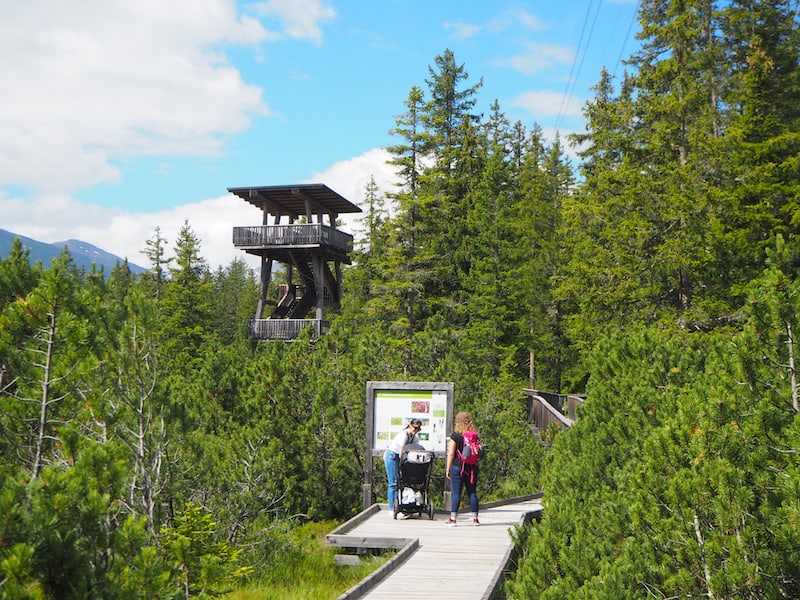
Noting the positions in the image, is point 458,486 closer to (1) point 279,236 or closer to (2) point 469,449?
(2) point 469,449

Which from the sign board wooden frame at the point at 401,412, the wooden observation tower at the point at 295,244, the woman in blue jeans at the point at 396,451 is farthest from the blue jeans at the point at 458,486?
the wooden observation tower at the point at 295,244

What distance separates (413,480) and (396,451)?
1.76ft

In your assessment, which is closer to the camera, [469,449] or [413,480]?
[469,449]

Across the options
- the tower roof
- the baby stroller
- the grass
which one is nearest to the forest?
the grass

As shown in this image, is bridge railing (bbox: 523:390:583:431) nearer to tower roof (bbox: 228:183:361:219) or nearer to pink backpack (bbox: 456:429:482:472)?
pink backpack (bbox: 456:429:482:472)

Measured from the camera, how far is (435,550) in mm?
9648

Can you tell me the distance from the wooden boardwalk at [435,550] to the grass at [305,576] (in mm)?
358

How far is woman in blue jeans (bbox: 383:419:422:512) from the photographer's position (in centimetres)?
1149

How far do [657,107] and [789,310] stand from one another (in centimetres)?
2050

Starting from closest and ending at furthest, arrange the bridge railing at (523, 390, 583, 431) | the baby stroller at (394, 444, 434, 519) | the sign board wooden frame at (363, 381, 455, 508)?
the baby stroller at (394, 444, 434, 519) → the sign board wooden frame at (363, 381, 455, 508) → the bridge railing at (523, 390, 583, 431)

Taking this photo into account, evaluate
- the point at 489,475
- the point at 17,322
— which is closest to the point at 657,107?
the point at 489,475

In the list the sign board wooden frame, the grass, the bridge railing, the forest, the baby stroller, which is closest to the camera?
the forest

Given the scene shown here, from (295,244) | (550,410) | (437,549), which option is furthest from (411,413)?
(295,244)

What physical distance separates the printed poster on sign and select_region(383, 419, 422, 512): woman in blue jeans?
51 cm
